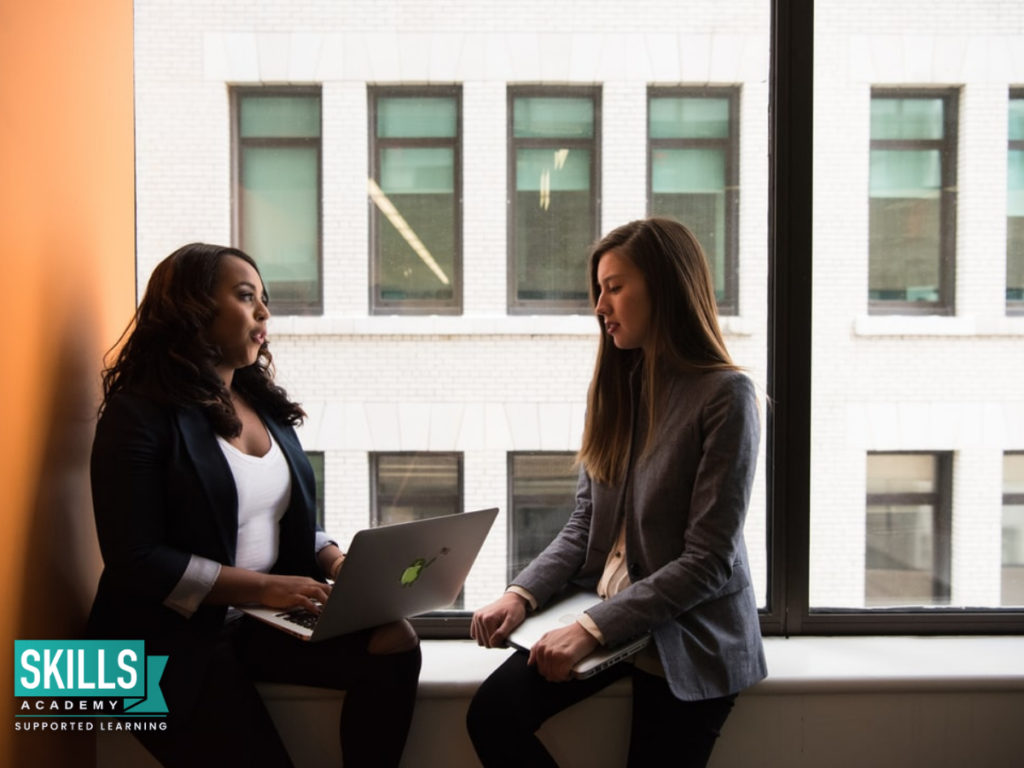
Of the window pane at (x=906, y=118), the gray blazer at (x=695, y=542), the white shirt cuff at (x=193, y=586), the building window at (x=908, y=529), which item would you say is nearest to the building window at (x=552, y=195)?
the gray blazer at (x=695, y=542)

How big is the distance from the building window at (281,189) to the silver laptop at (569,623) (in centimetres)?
109

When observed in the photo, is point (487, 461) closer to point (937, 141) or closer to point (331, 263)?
point (331, 263)

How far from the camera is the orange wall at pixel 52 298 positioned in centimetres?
149

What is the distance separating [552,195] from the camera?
2.31 metres

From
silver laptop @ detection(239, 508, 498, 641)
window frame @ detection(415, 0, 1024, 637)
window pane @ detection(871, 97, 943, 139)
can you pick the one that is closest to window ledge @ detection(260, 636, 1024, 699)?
window frame @ detection(415, 0, 1024, 637)

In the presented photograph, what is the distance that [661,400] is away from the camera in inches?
66.4

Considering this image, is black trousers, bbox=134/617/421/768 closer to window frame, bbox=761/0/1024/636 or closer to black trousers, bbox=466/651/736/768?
black trousers, bbox=466/651/736/768

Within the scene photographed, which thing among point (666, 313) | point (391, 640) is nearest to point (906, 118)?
point (666, 313)

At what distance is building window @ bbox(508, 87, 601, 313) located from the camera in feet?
7.54

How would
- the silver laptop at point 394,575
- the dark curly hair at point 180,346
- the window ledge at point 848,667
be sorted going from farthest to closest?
the window ledge at point 848,667 → the dark curly hair at point 180,346 → the silver laptop at point 394,575

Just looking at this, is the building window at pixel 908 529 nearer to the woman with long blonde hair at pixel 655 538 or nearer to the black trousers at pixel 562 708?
the woman with long blonde hair at pixel 655 538

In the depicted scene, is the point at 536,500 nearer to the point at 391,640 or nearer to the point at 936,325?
the point at 391,640

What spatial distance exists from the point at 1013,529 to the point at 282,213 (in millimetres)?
2334

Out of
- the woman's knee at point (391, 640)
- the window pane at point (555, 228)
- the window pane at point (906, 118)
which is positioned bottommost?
the woman's knee at point (391, 640)
